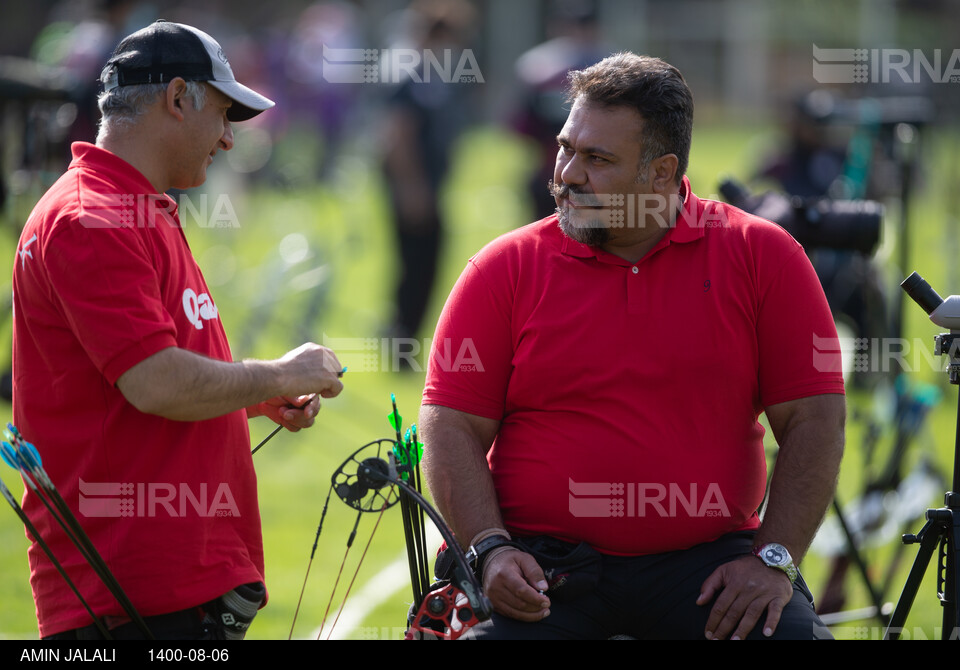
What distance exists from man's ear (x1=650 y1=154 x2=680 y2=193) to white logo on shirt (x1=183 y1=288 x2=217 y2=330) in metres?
1.28

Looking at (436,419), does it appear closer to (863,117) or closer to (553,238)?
(553,238)

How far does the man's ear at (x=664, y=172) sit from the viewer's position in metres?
3.10

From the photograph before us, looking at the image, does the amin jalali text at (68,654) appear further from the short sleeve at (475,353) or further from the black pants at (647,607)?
the short sleeve at (475,353)

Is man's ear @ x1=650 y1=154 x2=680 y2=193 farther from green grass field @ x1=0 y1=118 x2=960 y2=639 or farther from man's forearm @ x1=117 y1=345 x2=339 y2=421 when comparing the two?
green grass field @ x1=0 y1=118 x2=960 y2=639

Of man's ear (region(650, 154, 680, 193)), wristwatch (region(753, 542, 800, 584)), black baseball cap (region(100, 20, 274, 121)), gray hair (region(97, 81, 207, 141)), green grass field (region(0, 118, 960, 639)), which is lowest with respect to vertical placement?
green grass field (region(0, 118, 960, 639))

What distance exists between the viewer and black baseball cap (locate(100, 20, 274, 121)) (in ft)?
8.40

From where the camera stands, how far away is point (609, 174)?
3049 millimetres

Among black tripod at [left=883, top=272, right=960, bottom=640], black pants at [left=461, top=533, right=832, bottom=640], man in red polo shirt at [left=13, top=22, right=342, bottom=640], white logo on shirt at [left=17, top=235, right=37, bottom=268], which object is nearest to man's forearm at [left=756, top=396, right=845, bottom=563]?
black pants at [left=461, top=533, right=832, bottom=640]

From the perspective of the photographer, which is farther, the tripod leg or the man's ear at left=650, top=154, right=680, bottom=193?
the man's ear at left=650, top=154, right=680, bottom=193

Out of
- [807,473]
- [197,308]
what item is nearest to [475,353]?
[197,308]

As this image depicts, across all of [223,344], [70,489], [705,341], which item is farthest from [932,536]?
[70,489]

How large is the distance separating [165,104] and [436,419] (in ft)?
3.55

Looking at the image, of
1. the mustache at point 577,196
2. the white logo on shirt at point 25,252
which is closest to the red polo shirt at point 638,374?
the mustache at point 577,196

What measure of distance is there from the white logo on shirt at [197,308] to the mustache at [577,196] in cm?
100
